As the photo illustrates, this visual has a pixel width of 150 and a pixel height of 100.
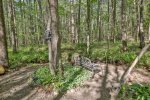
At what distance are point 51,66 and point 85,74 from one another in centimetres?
197

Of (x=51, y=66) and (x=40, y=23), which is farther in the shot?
(x=40, y=23)

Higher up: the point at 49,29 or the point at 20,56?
the point at 49,29

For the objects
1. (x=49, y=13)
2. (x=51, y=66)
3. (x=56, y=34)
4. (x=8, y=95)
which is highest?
(x=49, y=13)

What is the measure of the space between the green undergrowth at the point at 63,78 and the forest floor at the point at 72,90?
269mm

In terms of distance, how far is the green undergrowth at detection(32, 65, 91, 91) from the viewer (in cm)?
1126

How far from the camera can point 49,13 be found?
11891 millimetres

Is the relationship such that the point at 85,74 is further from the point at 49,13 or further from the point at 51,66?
the point at 49,13

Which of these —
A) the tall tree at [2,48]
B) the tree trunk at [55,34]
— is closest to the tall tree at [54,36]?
the tree trunk at [55,34]

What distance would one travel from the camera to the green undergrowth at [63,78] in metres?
11.3

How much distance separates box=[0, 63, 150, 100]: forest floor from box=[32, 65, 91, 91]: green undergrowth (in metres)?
0.27

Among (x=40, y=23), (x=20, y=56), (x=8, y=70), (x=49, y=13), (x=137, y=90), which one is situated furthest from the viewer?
(x=40, y=23)

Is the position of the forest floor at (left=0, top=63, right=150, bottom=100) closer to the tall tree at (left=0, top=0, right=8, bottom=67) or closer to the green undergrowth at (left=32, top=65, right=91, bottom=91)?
the green undergrowth at (left=32, top=65, right=91, bottom=91)

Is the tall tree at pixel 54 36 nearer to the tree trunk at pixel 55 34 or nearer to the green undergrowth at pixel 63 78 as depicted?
the tree trunk at pixel 55 34

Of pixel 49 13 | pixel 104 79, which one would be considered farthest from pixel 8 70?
pixel 104 79
